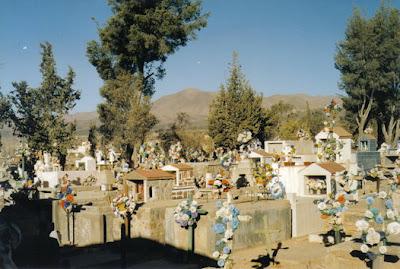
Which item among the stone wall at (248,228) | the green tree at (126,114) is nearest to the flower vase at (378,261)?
the stone wall at (248,228)

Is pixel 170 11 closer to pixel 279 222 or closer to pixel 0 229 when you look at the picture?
pixel 279 222

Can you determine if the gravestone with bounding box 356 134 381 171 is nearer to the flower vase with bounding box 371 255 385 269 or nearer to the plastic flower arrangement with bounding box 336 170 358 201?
the plastic flower arrangement with bounding box 336 170 358 201

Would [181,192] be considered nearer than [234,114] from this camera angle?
Yes

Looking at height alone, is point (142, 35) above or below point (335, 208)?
above

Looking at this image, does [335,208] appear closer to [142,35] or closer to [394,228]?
[394,228]

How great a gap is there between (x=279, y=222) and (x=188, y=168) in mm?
11247

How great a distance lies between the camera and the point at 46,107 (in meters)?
44.8

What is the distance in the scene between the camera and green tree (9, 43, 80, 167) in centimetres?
4359

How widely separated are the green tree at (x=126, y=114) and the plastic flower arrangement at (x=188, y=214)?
22.3m

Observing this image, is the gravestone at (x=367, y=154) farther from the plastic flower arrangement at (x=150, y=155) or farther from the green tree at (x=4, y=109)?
the green tree at (x=4, y=109)

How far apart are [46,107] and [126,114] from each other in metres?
9.36

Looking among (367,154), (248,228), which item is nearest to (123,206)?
(248,228)

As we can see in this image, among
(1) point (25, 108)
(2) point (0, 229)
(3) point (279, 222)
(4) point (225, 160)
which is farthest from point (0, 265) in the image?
(1) point (25, 108)

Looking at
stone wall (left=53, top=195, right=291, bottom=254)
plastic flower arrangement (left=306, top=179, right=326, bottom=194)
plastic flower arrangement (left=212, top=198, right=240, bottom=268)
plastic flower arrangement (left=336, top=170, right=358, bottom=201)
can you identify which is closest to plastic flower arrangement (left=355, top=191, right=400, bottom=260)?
plastic flower arrangement (left=212, top=198, right=240, bottom=268)
